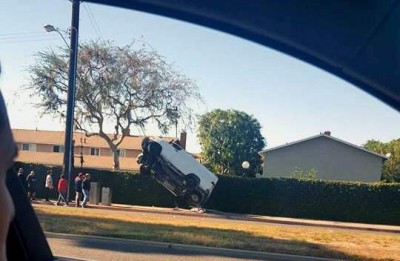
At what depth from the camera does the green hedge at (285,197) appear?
25375 millimetres

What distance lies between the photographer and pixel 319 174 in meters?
39.6

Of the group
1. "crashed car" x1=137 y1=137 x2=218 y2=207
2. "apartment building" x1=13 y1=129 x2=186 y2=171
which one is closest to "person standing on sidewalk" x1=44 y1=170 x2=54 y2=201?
"crashed car" x1=137 y1=137 x2=218 y2=207

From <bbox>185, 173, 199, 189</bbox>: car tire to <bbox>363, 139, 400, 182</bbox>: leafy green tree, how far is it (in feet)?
119

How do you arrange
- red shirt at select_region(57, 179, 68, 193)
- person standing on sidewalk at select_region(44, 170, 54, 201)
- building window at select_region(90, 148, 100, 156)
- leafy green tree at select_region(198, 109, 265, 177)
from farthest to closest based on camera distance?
leafy green tree at select_region(198, 109, 265, 177) → building window at select_region(90, 148, 100, 156) → person standing on sidewalk at select_region(44, 170, 54, 201) → red shirt at select_region(57, 179, 68, 193)

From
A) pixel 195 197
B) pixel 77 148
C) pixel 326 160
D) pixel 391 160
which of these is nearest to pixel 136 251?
pixel 195 197

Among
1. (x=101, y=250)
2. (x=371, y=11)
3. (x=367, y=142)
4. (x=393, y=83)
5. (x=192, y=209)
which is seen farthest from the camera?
(x=367, y=142)

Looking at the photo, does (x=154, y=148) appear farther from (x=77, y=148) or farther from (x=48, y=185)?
(x=77, y=148)

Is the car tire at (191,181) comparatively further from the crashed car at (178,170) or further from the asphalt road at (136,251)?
the asphalt road at (136,251)

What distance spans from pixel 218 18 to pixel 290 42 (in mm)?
560

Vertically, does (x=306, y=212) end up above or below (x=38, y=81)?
below

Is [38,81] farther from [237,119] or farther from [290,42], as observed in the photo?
[237,119]

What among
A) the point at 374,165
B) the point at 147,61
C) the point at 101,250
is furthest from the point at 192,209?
the point at 374,165

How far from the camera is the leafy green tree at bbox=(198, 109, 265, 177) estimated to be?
6569 centimetres

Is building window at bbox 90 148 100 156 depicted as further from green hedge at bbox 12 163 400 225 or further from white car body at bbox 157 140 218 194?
white car body at bbox 157 140 218 194
